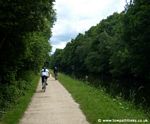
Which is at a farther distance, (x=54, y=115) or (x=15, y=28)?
(x=15, y=28)

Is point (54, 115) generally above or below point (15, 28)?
below

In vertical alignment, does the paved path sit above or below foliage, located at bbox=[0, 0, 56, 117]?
below

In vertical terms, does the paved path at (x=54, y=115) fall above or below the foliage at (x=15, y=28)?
below

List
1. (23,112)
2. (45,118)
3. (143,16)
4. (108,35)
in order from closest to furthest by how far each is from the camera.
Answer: (45,118)
(23,112)
(143,16)
(108,35)

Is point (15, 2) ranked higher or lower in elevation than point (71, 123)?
higher

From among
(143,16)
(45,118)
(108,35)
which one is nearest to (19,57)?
(45,118)

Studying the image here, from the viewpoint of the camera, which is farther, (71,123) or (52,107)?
(52,107)

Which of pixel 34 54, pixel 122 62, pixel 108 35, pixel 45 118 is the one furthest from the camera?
pixel 108 35

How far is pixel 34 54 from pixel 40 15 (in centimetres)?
1717

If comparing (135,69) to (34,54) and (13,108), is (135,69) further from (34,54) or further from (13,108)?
(13,108)

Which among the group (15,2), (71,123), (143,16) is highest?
(143,16)

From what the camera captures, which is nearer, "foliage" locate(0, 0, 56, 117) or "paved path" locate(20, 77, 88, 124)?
"paved path" locate(20, 77, 88, 124)

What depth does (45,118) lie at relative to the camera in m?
16.7

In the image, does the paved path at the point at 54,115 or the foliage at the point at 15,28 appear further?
the foliage at the point at 15,28
